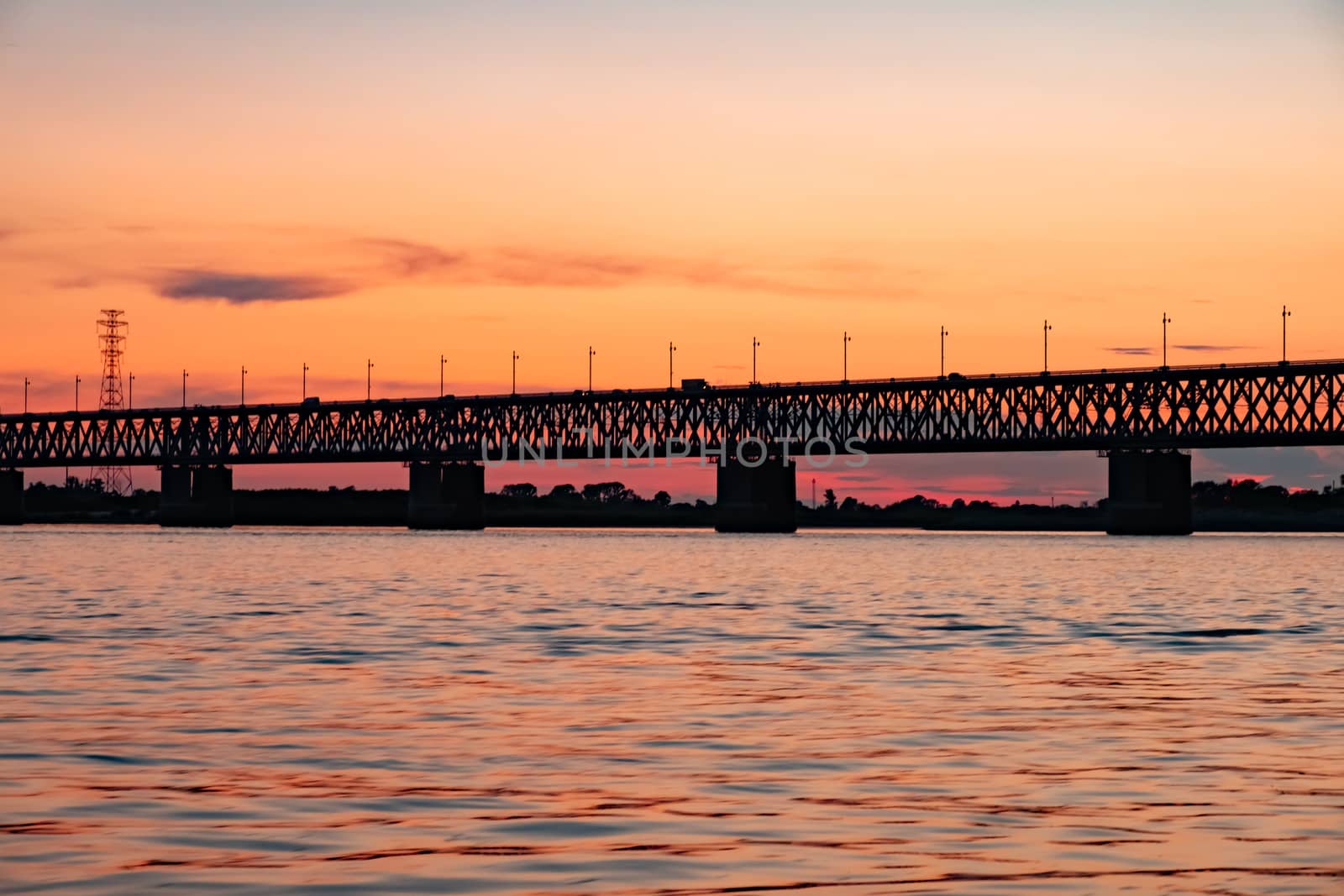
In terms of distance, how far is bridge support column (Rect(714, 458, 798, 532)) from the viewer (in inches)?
7603

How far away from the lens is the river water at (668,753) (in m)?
12.1

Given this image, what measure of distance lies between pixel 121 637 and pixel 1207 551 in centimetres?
10042

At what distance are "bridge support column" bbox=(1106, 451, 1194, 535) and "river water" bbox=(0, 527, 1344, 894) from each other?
135m

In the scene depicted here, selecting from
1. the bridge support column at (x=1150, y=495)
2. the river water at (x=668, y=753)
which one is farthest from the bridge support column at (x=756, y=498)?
the river water at (x=668, y=753)

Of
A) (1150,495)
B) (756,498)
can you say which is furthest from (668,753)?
(756,498)

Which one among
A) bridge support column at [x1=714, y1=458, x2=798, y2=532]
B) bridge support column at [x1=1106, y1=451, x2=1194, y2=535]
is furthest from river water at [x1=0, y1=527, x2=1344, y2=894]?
bridge support column at [x1=714, y1=458, x2=798, y2=532]

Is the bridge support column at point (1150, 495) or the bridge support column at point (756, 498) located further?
the bridge support column at point (756, 498)

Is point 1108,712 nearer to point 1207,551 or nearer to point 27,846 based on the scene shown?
point 27,846

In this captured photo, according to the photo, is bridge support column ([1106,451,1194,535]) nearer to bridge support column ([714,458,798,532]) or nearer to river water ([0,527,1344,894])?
bridge support column ([714,458,798,532])

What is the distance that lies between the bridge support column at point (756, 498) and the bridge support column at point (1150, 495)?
34.1 m

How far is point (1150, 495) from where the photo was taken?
17462 centimetres

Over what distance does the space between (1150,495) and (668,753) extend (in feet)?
535

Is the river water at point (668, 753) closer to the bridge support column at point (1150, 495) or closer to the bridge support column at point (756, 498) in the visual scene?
the bridge support column at point (1150, 495)

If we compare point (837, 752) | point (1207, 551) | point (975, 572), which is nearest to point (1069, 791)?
point (837, 752)
